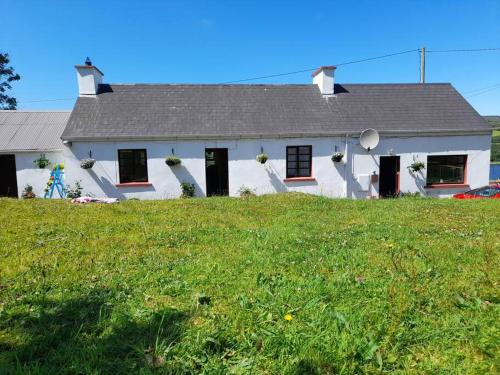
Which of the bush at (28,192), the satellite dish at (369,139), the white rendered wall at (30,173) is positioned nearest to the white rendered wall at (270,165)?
the satellite dish at (369,139)

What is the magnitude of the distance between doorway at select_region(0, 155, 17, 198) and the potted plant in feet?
5.60

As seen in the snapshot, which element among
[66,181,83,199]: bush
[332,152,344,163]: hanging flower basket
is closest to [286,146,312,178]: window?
[332,152,344,163]: hanging flower basket

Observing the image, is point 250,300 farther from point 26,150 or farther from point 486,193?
point 26,150

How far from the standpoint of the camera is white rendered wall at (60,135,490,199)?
511 inches

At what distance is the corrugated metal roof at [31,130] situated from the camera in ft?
46.0

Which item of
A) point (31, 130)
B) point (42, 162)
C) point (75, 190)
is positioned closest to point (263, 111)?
point (75, 190)

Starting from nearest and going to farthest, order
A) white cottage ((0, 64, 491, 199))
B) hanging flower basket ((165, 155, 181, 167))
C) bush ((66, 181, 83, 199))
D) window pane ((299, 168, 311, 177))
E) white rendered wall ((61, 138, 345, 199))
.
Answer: bush ((66, 181, 83, 199)) < white rendered wall ((61, 138, 345, 199)) < hanging flower basket ((165, 155, 181, 167)) < white cottage ((0, 64, 491, 199)) < window pane ((299, 168, 311, 177))

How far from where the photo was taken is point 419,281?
356cm

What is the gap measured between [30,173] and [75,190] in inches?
112

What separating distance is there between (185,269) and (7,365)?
2057 mm

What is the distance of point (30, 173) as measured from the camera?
13.8 m

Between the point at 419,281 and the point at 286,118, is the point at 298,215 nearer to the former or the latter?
the point at 419,281

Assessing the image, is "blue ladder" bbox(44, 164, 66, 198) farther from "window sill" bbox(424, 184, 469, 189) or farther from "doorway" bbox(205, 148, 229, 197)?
"window sill" bbox(424, 184, 469, 189)

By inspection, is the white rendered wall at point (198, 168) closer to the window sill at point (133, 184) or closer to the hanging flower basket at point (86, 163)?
the window sill at point (133, 184)
